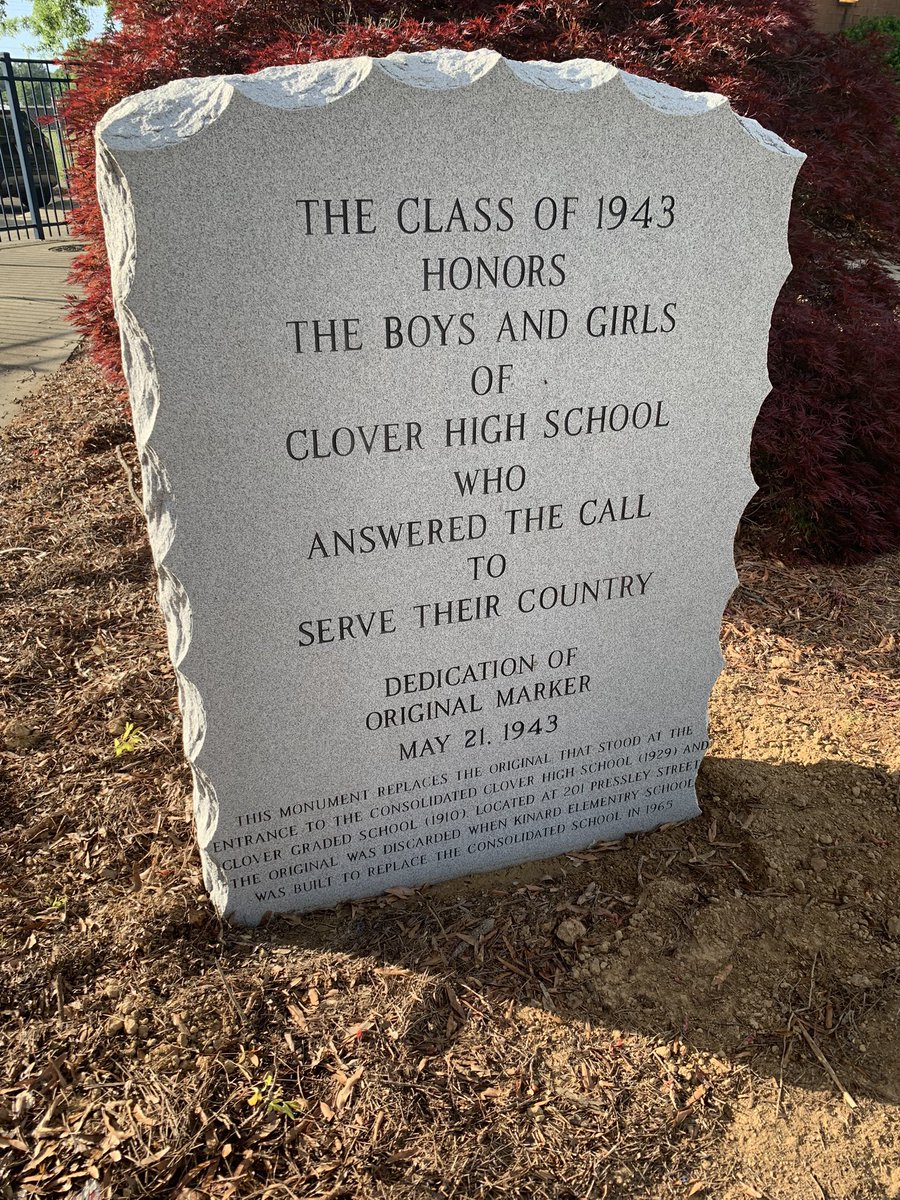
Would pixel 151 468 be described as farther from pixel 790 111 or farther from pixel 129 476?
pixel 790 111

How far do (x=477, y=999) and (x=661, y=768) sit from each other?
3.64 feet

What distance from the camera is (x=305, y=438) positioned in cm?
236

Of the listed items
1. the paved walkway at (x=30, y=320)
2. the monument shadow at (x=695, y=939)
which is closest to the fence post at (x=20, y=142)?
the paved walkway at (x=30, y=320)

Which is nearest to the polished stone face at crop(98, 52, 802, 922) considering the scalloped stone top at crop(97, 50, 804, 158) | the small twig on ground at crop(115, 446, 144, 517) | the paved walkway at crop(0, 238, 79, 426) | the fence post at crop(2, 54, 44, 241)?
the scalloped stone top at crop(97, 50, 804, 158)

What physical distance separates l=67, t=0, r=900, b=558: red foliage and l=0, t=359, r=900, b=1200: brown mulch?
5.34ft

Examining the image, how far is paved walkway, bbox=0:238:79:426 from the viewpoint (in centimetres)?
792

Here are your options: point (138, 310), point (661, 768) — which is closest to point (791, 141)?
point (661, 768)

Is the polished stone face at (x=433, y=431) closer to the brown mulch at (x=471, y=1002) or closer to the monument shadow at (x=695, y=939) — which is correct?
the monument shadow at (x=695, y=939)

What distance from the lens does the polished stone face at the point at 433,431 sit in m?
2.15

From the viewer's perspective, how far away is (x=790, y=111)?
16.0 feet

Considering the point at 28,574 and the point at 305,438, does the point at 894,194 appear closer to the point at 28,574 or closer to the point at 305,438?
the point at 305,438

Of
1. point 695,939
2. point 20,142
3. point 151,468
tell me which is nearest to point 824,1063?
point 695,939

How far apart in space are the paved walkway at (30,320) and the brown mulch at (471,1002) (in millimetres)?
5066

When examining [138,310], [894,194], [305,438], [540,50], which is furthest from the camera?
[894,194]
